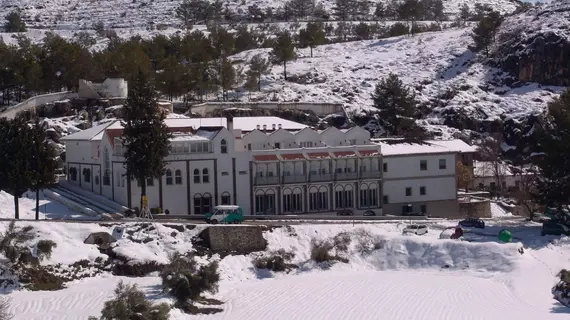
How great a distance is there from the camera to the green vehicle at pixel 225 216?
156 ft

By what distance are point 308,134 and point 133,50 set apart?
3578cm

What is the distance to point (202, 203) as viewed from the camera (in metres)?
55.2

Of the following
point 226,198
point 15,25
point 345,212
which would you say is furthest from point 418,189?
point 15,25

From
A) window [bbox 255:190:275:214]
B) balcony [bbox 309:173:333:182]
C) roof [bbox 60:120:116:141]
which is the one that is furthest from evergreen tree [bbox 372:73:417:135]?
roof [bbox 60:120:116:141]

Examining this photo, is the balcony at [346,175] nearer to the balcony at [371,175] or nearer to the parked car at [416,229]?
the balcony at [371,175]

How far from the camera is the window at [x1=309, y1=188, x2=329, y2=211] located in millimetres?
57925

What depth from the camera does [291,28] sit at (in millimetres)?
145375

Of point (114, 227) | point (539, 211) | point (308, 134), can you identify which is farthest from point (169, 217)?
point (539, 211)

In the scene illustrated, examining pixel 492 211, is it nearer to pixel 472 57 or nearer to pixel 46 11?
pixel 472 57

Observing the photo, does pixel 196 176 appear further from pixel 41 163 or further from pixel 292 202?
pixel 41 163

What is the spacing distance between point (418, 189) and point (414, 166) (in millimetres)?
1841

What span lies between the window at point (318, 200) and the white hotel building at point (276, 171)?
0.24 feet

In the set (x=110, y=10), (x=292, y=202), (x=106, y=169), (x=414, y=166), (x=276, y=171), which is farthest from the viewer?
(x=110, y=10)

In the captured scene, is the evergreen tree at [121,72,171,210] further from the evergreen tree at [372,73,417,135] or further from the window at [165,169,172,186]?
the evergreen tree at [372,73,417,135]
